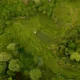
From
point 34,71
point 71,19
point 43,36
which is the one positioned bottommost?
point 34,71

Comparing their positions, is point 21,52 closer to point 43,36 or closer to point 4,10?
point 43,36

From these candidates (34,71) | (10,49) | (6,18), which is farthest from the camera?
(6,18)

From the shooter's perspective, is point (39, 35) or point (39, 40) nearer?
point (39, 40)

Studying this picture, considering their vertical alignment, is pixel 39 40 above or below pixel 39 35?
below

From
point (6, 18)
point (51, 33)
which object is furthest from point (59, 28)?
point (6, 18)

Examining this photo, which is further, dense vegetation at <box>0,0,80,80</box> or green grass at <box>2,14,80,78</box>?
green grass at <box>2,14,80,78</box>

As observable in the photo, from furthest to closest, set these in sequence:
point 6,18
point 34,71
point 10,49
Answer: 1. point 6,18
2. point 10,49
3. point 34,71

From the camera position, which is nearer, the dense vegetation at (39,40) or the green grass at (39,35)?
the dense vegetation at (39,40)

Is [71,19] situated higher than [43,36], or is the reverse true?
[71,19]
